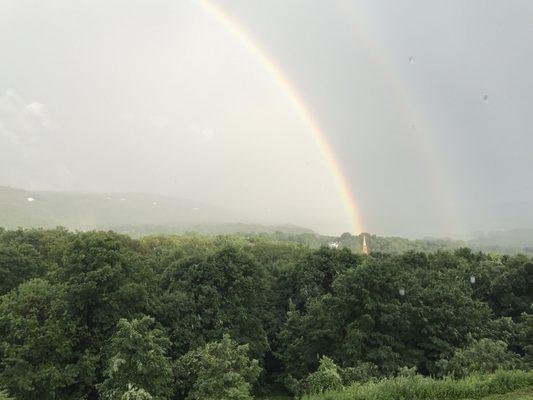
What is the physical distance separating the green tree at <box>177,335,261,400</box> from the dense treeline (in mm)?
77

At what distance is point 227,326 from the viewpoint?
117 ft

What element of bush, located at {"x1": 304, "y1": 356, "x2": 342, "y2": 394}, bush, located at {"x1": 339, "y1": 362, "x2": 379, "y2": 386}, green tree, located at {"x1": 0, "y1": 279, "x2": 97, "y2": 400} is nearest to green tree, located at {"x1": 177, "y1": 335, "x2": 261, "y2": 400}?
bush, located at {"x1": 304, "y1": 356, "x2": 342, "y2": 394}

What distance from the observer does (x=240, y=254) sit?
39.2 m

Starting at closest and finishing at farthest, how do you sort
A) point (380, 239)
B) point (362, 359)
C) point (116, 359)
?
point (116, 359) → point (362, 359) → point (380, 239)

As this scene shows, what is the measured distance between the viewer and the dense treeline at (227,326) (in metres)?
23.5

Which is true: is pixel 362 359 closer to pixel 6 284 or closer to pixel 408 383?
pixel 408 383

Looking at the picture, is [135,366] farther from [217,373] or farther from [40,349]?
[40,349]

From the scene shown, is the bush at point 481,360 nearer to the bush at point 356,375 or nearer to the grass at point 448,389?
the bush at point 356,375

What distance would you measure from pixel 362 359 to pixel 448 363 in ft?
Result: 27.3

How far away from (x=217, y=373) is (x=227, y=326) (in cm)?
→ 1258

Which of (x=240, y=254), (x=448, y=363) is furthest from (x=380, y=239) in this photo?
(x=448, y=363)

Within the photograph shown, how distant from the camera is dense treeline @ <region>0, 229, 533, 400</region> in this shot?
23.5 metres

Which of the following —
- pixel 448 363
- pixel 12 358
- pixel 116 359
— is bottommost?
pixel 12 358

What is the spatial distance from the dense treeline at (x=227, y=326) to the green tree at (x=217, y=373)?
0.08 metres
